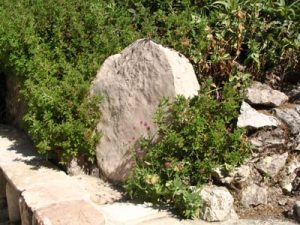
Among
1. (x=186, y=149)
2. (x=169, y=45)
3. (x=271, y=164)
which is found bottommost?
(x=271, y=164)

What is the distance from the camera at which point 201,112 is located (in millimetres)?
4125

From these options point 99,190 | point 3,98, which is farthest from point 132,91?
point 3,98

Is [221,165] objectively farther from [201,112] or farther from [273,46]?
[273,46]

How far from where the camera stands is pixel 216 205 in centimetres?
382

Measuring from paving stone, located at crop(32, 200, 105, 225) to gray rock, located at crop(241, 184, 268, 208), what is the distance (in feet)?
3.61

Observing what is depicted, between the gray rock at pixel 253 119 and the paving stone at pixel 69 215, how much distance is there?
4.26ft

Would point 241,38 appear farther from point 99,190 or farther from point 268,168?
point 99,190

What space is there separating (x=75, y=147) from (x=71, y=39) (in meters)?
1.29

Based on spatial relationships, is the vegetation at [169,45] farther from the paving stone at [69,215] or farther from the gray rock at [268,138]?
the paving stone at [69,215]

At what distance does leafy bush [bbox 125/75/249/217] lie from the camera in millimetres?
3961

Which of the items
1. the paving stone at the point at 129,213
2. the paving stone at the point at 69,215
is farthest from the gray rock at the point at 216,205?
the paving stone at the point at 69,215

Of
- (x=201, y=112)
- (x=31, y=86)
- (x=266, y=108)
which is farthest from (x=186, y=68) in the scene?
(x=31, y=86)

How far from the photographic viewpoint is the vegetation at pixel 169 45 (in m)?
4.02

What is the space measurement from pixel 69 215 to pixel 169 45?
6.28 ft
